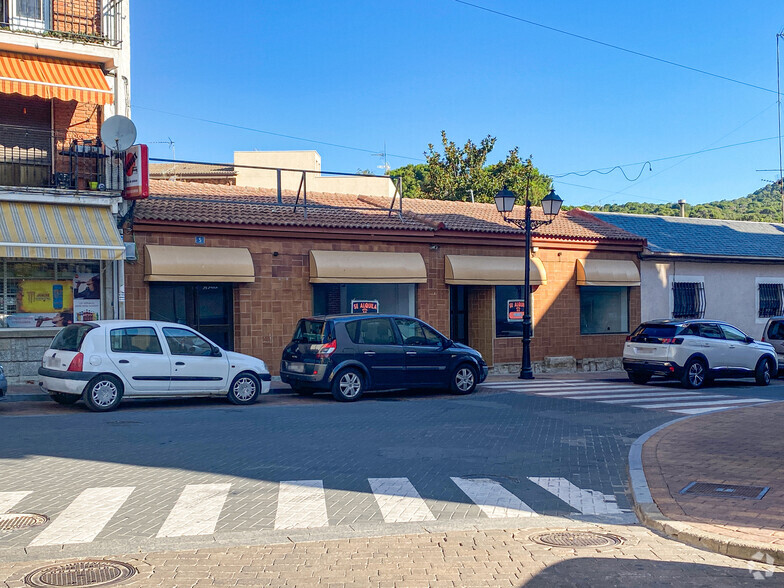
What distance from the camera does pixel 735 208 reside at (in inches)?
2601

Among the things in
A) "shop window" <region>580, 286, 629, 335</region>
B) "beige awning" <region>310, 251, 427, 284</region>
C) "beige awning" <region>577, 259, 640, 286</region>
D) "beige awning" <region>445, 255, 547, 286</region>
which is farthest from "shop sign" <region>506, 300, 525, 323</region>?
"beige awning" <region>310, 251, 427, 284</region>

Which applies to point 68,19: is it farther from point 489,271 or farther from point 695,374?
point 695,374

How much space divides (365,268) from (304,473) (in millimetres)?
12563

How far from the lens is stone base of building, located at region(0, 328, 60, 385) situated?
17.2 m

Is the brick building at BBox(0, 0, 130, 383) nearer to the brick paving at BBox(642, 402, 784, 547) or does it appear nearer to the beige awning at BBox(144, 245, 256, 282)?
the beige awning at BBox(144, 245, 256, 282)

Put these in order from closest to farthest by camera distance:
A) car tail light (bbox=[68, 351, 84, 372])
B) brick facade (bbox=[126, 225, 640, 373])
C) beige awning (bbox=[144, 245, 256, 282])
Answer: car tail light (bbox=[68, 351, 84, 372]) < beige awning (bbox=[144, 245, 256, 282]) < brick facade (bbox=[126, 225, 640, 373])

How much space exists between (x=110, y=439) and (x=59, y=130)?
1009cm

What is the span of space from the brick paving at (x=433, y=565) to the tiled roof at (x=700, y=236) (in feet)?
72.5

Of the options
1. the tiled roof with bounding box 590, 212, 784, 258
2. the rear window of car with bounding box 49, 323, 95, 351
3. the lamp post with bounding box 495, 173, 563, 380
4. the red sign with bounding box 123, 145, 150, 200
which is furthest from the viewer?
the tiled roof with bounding box 590, 212, 784, 258

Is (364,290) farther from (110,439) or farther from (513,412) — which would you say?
(110,439)

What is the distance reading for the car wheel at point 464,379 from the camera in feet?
57.1

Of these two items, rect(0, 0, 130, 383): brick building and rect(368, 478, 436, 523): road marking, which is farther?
rect(0, 0, 130, 383): brick building

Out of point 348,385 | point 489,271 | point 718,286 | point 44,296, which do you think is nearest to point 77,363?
point 348,385

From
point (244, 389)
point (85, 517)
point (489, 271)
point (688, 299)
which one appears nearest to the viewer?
point (85, 517)
